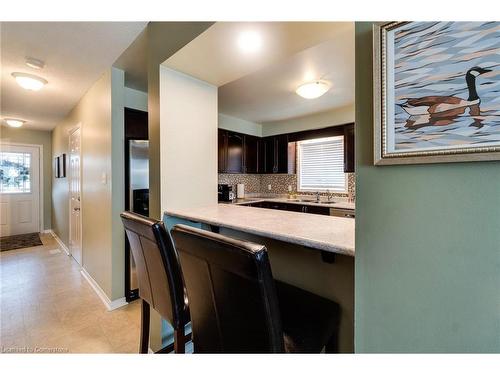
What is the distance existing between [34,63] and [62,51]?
0.43 meters

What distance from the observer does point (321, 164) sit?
4.10 meters

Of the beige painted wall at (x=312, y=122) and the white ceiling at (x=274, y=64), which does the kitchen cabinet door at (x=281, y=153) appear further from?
the white ceiling at (x=274, y=64)

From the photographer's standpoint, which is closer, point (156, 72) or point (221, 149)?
point (156, 72)

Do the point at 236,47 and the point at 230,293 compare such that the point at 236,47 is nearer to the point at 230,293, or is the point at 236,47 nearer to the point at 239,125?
the point at 230,293

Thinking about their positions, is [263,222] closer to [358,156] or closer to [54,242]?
[358,156]

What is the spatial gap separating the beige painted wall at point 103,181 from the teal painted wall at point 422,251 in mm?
2404

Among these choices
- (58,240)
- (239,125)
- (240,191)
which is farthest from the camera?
(58,240)

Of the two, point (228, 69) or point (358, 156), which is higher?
point (228, 69)

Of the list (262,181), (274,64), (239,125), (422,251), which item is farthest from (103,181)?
(262,181)

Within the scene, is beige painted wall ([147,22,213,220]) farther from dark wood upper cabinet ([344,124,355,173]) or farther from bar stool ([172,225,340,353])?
dark wood upper cabinet ([344,124,355,173])

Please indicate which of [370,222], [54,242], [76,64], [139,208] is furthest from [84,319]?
[54,242]

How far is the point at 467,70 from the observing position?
52 centimetres

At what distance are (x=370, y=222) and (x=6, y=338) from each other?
2932 millimetres

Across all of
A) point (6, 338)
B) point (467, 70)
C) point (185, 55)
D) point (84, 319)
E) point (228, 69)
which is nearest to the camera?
point (467, 70)
